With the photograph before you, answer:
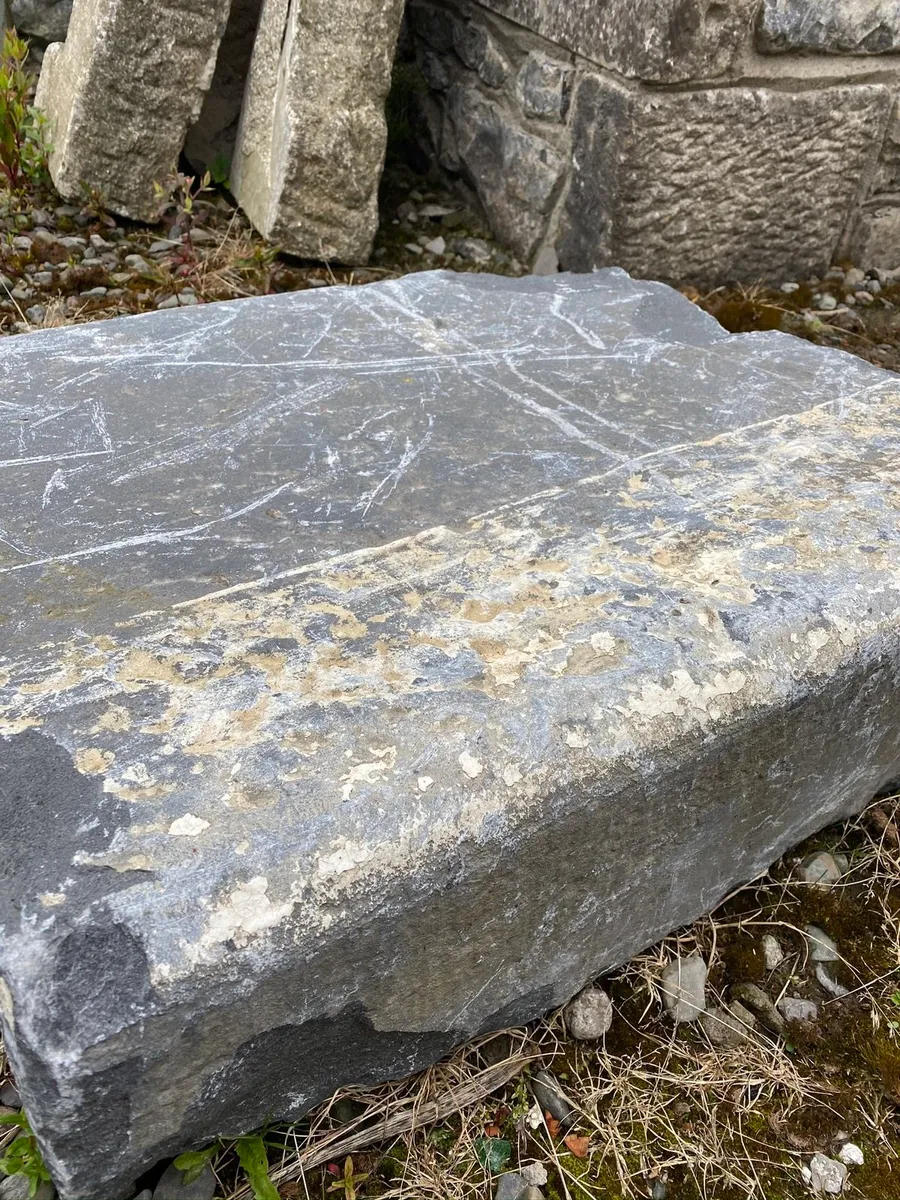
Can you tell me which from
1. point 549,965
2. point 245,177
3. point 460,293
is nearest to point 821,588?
point 549,965

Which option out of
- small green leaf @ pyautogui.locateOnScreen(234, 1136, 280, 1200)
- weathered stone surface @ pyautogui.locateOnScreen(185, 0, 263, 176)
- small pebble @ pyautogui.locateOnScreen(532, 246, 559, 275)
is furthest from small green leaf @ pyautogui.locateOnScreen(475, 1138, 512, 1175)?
weathered stone surface @ pyautogui.locateOnScreen(185, 0, 263, 176)

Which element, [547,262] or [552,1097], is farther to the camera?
[547,262]

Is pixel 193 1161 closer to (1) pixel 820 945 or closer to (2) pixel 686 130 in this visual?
(1) pixel 820 945

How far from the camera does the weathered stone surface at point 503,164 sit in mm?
2838

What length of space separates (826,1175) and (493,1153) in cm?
40

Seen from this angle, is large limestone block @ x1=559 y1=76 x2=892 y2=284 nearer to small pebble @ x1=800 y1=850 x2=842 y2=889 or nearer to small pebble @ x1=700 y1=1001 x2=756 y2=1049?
small pebble @ x1=800 y1=850 x2=842 y2=889

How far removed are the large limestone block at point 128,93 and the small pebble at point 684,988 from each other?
7.74 feet

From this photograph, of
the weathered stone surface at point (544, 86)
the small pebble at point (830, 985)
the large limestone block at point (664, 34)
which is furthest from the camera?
the weathered stone surface at point (544, 86)

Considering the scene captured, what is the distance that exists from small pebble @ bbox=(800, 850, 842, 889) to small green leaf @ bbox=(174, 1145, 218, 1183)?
93 cm

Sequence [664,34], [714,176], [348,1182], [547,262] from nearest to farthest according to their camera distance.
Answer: [348,1182] < [664,34] < [714,176] < [547,262]

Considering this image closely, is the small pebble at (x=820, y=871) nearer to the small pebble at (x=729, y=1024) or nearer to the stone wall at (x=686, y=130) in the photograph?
the small pebble at (x=729, y=1024)

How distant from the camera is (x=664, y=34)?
2340 mm

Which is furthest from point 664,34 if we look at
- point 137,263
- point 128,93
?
point 137,263

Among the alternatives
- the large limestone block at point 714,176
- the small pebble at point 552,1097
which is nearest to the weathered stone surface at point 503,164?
the large limestone block at point 714,176
